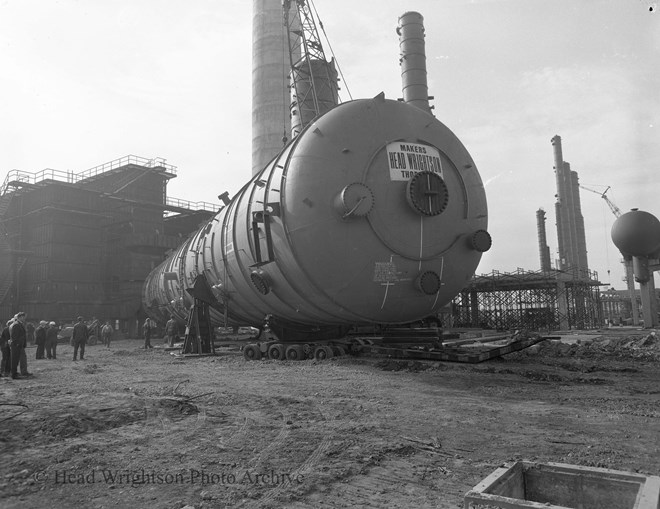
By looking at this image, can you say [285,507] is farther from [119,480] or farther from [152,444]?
[152,444]

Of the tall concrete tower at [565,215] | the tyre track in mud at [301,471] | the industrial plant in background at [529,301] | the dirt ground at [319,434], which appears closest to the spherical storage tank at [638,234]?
the industrial plant in background at [529,301]

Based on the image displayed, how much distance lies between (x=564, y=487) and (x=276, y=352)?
30.9 ft

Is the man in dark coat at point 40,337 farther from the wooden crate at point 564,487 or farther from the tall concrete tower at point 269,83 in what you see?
the tall concrete tower at point 269,83

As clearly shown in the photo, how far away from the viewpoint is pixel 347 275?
917 centimetres

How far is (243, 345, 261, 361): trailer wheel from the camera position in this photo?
12208 millimetres

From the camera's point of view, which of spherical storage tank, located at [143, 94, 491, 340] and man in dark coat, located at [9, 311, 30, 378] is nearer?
spherical storage tank, located at [143, 94, 491, 340]

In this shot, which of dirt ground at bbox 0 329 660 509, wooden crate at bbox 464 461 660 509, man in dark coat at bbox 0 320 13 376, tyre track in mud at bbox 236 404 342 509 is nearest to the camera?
wooden crate at bbox 464 461 660 509

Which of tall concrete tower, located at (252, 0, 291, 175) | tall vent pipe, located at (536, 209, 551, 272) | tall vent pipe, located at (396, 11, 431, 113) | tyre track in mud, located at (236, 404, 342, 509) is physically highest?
tall concrete tower, located at (252, 0, 291, 175)

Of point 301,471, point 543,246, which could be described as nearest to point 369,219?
point 301,471

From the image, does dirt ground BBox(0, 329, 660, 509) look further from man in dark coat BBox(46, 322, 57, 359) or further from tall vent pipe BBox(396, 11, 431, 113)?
tall vent pipe BBox(396, 11, 431, 113)

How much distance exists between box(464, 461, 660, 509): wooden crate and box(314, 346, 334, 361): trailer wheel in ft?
26.3

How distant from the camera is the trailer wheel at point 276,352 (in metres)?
11.4

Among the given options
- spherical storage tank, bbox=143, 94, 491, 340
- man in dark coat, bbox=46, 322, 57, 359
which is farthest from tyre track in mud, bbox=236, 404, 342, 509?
man in dark coat, bbox=46, 322, 57, 359

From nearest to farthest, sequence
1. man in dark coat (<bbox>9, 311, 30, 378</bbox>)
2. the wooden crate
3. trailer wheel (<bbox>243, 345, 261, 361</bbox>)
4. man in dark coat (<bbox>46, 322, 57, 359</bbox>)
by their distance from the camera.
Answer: the wooden crate < man in dark coat (<bbox>9, 311, 30, 378</bbox>) < trailer wheel (<bbox>243, 345, 261, 361</bbox>) < man in dark coat (<bbox>46, 322, 57, 359</bbox>)
